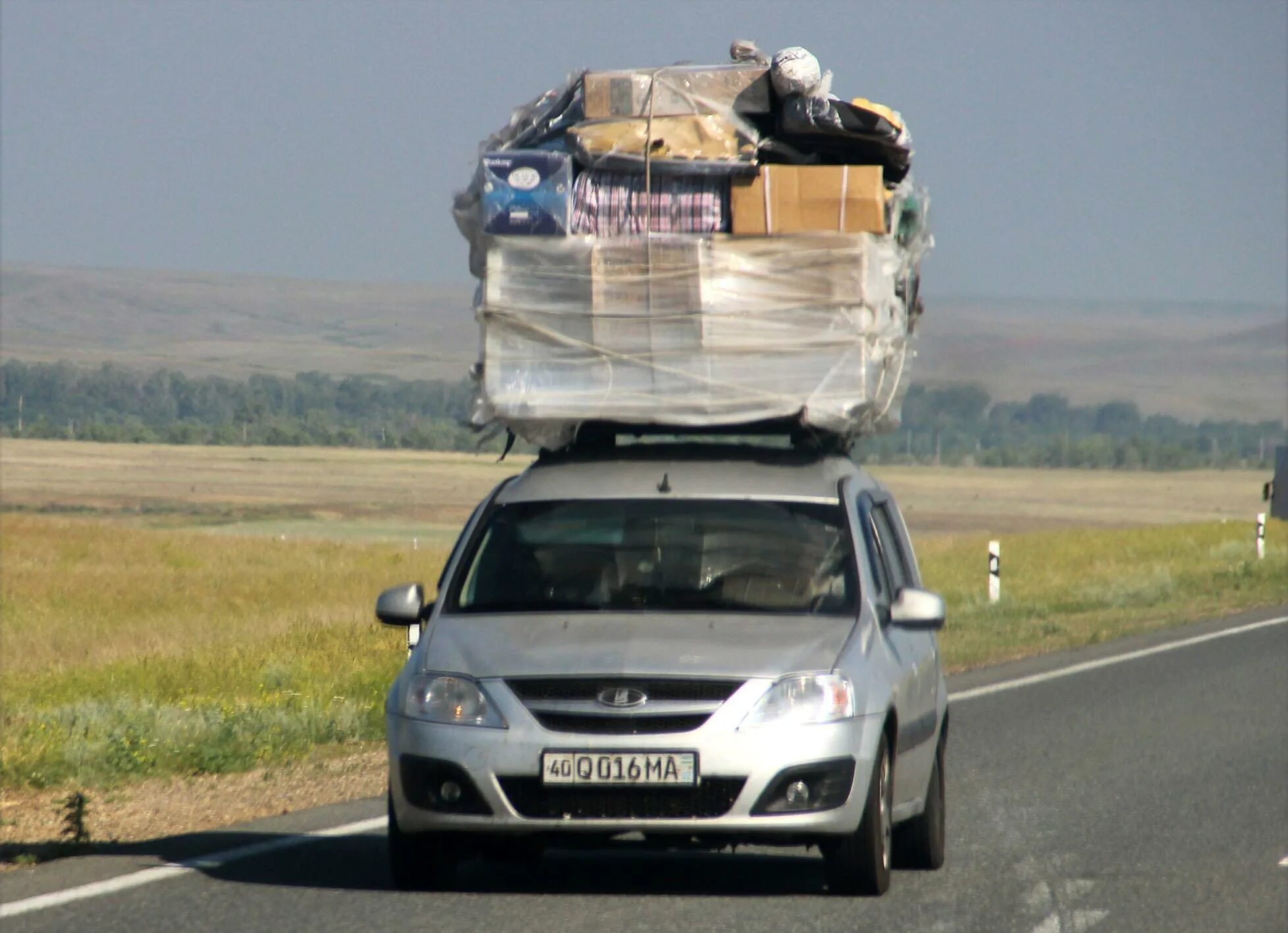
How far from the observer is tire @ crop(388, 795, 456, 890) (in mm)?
7766

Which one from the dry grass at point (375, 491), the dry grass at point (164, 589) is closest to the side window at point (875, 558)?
the dry grass at point (164, 589)

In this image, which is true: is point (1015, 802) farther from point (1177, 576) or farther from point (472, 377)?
point (1177, 576)

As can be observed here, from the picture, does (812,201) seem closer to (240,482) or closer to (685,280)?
(685,280)

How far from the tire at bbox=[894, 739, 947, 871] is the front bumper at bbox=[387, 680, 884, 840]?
1.22m

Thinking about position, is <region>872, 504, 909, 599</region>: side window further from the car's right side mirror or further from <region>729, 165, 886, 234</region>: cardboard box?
the car's right side mirror

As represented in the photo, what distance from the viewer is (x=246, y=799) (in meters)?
10.6

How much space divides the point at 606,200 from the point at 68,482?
9399 centimetres

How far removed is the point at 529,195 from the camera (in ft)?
29.5

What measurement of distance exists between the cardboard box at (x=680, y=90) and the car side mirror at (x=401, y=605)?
2621 millimetres

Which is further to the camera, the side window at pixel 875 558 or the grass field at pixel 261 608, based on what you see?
the grass field at pixel 261 608

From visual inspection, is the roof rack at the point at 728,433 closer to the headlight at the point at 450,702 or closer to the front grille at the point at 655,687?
the front grille at the point at 655,687

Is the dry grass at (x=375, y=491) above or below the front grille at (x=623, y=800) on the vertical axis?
below

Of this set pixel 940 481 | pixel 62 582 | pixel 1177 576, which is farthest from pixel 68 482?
pixel 1177 576

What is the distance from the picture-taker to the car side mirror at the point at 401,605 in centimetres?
797
